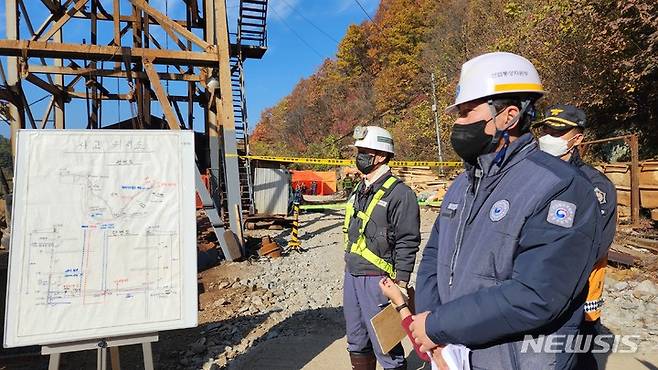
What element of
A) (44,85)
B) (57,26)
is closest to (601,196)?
(57,26)

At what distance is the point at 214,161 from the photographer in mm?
13625

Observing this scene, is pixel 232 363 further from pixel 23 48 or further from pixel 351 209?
pixel 23 48

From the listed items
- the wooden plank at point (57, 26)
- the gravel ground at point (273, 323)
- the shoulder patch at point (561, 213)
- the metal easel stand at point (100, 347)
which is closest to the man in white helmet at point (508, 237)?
the shoulder patch at point (561, 213)

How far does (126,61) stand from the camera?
9430 millimetres

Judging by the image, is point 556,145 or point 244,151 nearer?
point 556,145

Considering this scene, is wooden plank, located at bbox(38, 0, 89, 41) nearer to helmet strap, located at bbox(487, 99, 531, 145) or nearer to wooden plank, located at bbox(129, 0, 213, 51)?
wooden plank, located at bbox(129, 0, 213, 51)

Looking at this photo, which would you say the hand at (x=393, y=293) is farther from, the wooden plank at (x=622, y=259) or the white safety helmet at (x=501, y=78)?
the wooden plank at (x=622, y=259)

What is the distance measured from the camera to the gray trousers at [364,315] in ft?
10.4

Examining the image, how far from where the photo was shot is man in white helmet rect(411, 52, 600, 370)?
4.50ft

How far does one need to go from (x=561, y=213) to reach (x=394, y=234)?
6.40 ft

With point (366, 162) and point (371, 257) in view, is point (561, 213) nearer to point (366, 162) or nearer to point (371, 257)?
point (371, 257)

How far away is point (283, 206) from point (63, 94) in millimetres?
8467

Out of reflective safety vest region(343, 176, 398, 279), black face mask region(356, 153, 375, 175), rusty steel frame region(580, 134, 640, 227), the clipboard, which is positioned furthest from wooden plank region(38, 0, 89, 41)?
rusty steel frame region(580, 134, 640, 227)

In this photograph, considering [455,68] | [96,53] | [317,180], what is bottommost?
[96,53]
